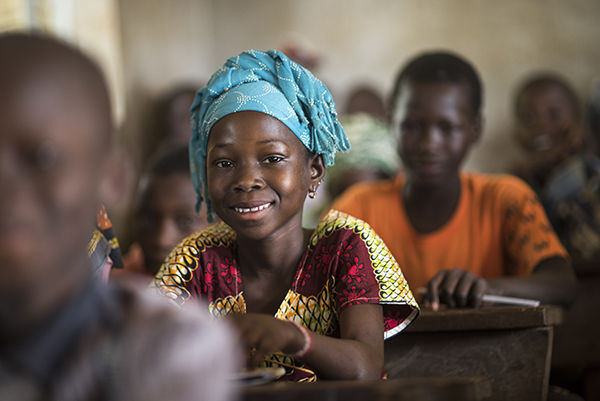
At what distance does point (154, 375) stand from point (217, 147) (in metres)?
0.84

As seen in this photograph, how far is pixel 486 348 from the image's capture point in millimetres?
1455

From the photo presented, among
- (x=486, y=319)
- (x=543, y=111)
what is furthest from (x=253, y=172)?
(x=543, y=111)

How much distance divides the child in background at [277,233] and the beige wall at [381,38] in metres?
3.34

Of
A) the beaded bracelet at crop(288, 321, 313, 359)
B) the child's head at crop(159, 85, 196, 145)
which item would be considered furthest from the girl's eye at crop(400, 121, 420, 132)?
the child's head at crop(159, 85, 196, 145)

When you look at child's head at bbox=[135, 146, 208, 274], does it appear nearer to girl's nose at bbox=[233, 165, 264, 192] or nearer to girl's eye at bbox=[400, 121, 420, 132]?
girl's eye at bbox=[400, 121, 420, 132]

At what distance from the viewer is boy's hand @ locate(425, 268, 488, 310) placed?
163cm

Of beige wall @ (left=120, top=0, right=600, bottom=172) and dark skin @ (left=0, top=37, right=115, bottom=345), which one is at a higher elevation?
beige wall @ (left=120, top=0, right=600, bottom=172)

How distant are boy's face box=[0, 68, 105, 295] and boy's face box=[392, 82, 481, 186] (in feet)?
6.02

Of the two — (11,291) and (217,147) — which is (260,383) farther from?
(217,147)

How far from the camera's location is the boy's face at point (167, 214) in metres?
2.38

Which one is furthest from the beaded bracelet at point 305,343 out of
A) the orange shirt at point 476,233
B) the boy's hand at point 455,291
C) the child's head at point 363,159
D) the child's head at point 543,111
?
the child's head at point 543,111

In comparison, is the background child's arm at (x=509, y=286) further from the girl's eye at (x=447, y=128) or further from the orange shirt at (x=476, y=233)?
the girl's eye at (x=447, y=128)

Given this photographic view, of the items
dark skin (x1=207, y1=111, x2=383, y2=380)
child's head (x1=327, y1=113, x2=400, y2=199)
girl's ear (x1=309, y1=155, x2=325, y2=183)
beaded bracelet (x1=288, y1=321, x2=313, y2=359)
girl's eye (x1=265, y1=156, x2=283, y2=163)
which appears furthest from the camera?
child's head (x1=327, y1=113, x2=400, y2=199)

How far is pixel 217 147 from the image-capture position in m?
1.42
